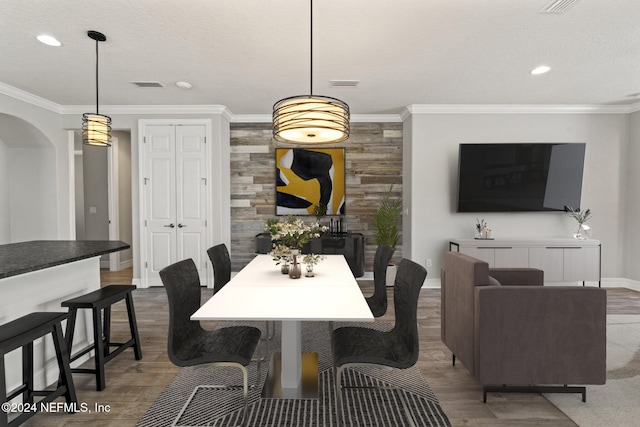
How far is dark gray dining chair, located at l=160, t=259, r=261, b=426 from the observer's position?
72.4 inches

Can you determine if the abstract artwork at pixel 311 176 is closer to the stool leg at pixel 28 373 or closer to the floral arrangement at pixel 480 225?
the floral arrangement at pixel 480 225

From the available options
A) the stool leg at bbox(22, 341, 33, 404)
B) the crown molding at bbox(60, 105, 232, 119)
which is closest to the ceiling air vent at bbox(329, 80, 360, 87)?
the crown molding at bbox(60, 105, 232, 119)

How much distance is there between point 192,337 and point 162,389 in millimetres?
609

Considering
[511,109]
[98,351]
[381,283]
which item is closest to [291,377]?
[381,283]

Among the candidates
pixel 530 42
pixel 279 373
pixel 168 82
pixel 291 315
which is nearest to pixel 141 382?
pixel 279 373

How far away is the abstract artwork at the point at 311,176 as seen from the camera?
564cm

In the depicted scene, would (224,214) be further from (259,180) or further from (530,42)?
(530,42)

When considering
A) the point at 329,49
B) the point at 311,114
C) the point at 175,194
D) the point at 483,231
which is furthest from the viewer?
the point at 175,194

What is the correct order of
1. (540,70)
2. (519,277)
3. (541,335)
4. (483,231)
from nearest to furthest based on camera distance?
(541,335) → (519,277) → (540,70) → (483,231)

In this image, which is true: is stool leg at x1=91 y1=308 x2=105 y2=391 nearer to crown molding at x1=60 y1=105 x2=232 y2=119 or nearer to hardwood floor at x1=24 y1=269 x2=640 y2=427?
hardwood floor at x1=24 y1=269 x2=640 y2=427

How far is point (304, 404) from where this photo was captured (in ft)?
7.13

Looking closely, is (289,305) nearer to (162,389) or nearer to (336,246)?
(162,389)

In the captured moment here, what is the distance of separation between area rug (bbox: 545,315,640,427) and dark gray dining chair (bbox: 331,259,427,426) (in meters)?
1.02

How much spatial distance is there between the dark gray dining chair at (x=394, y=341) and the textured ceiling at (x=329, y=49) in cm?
→ 194
